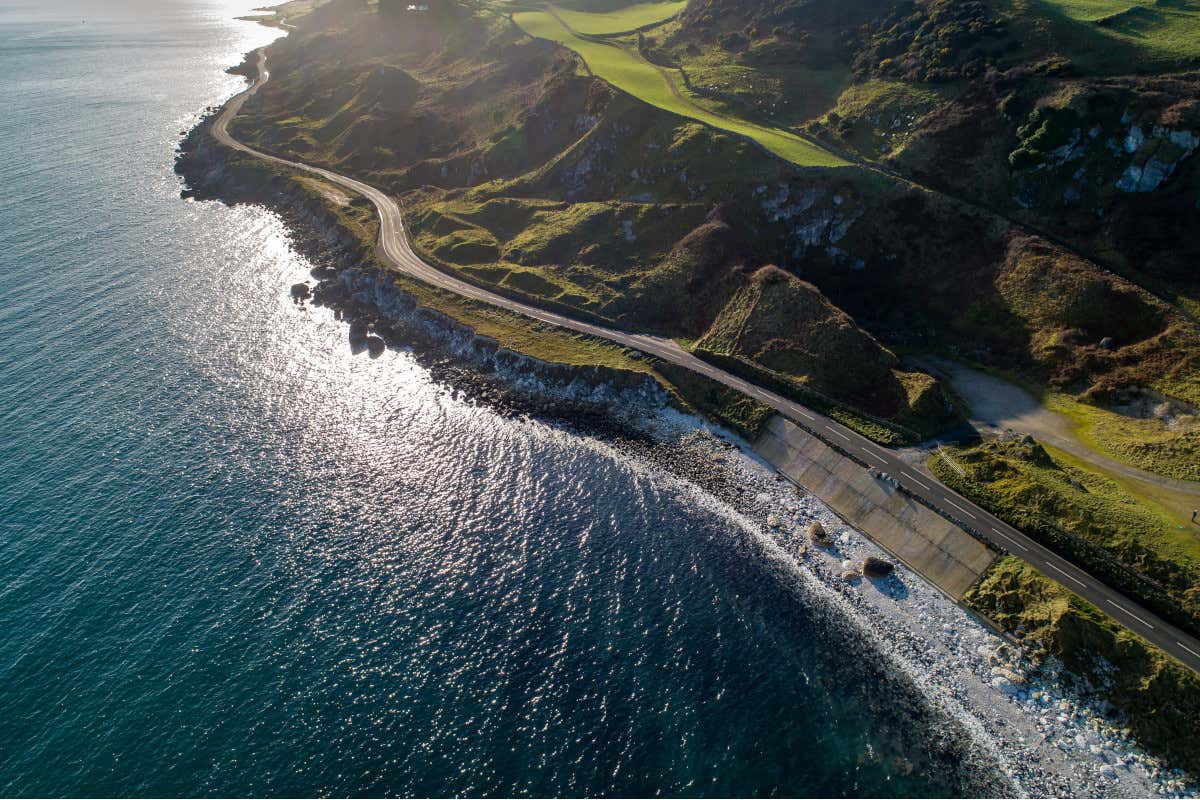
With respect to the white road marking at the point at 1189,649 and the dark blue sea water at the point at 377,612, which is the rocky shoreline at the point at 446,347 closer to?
the dark blue sea water at the point at 377,612

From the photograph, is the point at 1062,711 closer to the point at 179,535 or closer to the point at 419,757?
the point at 419,757

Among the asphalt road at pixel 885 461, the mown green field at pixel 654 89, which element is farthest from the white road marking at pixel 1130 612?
the mown green field at pixel 654 89

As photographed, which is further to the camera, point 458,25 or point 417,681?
point 458,25

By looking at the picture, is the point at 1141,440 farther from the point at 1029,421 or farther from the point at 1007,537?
the point at 1007,537

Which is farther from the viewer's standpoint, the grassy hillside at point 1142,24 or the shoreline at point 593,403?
the grassy hillside at point 1142,24

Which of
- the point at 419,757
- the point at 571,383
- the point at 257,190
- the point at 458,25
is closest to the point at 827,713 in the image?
the point at 419,757

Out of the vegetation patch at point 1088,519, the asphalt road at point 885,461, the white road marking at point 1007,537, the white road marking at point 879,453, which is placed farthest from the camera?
the white road marking at point 879,453

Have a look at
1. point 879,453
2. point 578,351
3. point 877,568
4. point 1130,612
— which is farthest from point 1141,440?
point 578,351
